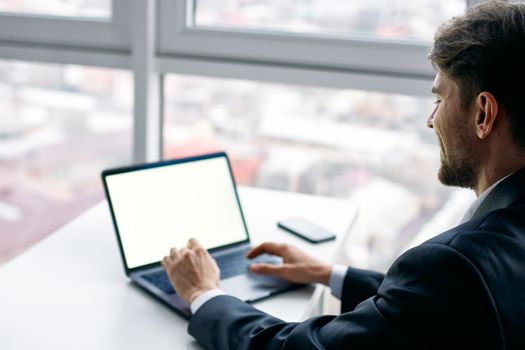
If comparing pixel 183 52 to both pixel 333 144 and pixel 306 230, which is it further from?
pixel 306 230

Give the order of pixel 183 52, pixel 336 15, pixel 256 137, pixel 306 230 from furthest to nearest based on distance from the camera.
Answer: pixel 256 137 < pixel 183 52 < pixel 336 15 < pixel 306 230

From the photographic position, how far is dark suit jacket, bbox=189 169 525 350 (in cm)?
102

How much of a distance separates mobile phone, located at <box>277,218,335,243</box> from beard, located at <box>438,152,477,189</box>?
1.71 ft

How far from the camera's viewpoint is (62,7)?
98.0 inches

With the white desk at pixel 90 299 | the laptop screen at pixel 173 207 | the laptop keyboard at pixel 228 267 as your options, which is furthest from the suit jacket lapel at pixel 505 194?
the laptop screen at pixel 173 207

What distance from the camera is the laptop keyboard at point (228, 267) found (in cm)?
150

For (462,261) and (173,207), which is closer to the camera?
(462,261)

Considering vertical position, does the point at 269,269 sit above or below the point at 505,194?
below

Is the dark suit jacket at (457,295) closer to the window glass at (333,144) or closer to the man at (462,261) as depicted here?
the man at (462,261)

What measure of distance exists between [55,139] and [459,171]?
177 cm

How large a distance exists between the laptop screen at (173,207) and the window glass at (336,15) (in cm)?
77

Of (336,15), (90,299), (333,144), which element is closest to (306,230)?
(90,299)

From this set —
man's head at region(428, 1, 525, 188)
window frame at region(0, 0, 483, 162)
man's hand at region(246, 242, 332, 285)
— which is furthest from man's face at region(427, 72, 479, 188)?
window frame at region(0, 0, 483, 162)

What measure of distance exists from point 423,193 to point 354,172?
233 millimetres
